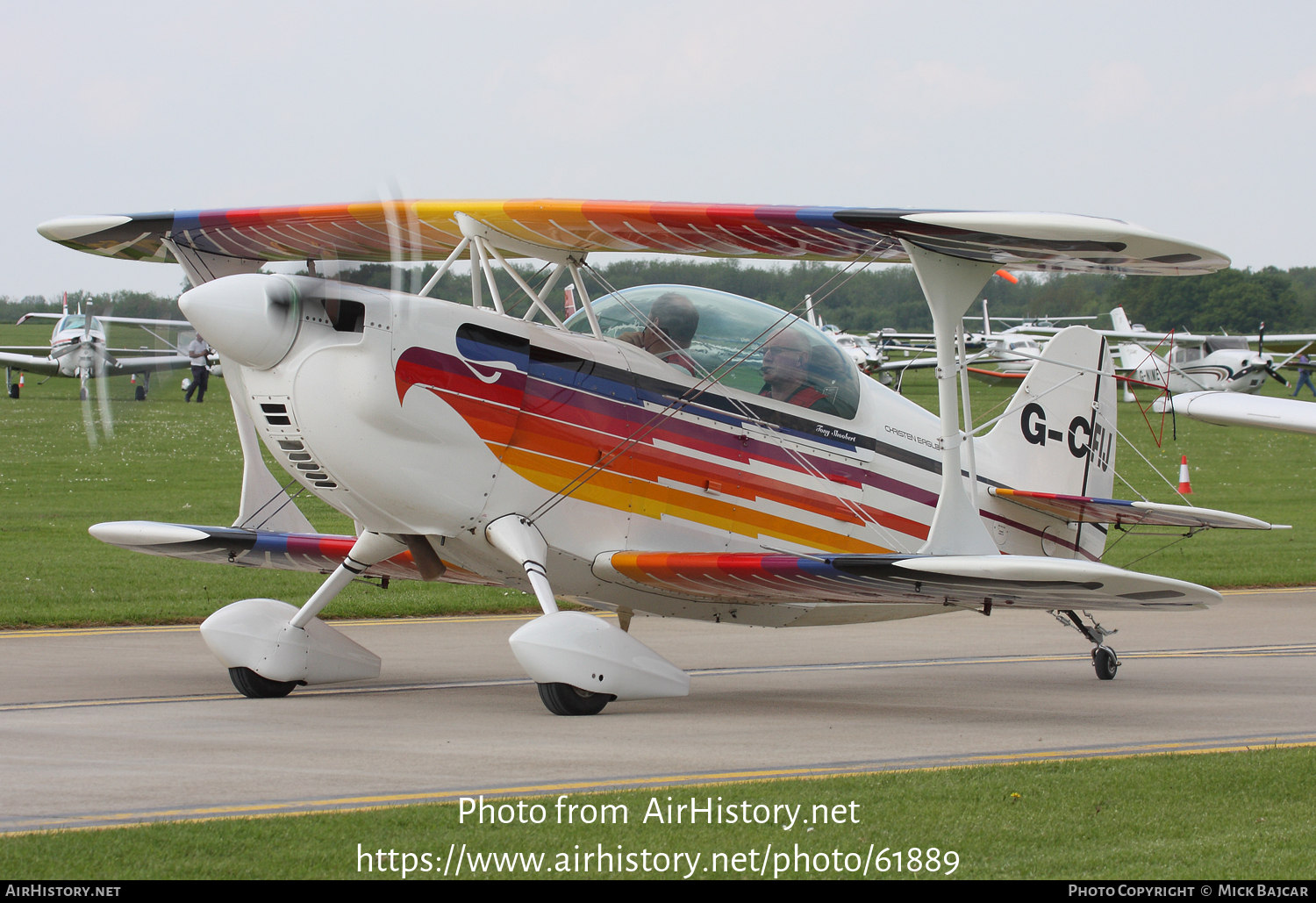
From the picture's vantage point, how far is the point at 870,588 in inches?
378

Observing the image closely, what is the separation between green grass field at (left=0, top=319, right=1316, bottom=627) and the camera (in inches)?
621

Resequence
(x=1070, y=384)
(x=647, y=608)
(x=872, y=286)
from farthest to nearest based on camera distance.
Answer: (x=872, y=286), (x=1070, y=384), (x=647, y=608)

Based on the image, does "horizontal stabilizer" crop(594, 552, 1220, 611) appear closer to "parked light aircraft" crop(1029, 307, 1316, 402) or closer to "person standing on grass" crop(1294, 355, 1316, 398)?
"person standing on grass" crop(1294, 355, 1316, 398)

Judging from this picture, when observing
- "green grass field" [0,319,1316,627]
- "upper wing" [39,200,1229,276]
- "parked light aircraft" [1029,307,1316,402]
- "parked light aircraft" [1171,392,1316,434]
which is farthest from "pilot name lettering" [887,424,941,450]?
"parked light aircraft" [1029,307,1316,402]

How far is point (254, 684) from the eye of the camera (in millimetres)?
10117

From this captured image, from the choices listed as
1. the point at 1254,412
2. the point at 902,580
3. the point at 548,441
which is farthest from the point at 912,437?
the point at 1254,412

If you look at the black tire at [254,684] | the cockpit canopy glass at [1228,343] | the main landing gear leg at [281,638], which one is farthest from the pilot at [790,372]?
the cockpit canopy glass at [1228,343]

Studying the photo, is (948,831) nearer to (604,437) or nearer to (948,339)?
(948,339)

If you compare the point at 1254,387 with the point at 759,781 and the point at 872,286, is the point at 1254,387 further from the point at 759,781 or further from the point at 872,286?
the point at 759,781

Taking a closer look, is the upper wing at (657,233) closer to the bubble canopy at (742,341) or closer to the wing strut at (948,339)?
the wing strut at (948,339)

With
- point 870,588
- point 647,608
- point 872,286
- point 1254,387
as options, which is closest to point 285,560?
point 647,608

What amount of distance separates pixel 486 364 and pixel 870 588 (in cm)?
298

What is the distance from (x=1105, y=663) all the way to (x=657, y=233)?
5.49 meters

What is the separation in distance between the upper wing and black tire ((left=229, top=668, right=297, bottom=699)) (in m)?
2.99
